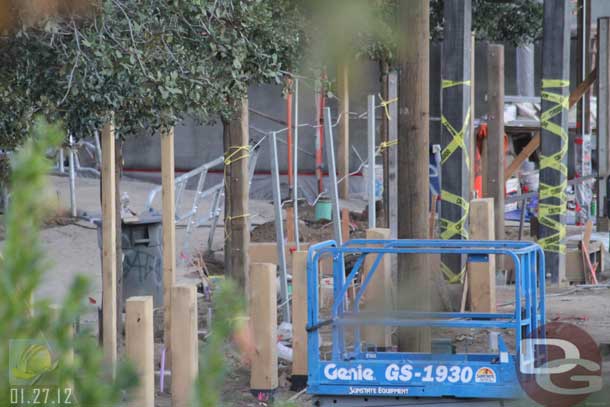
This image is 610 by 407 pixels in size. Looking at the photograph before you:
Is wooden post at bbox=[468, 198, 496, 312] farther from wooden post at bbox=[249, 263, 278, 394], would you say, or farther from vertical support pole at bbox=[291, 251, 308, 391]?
wooden post at bbox=[249, 263, 278, 394]

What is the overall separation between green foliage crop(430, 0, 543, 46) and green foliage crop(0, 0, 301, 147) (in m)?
12.6

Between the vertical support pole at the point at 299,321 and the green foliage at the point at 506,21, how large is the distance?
12152 millimetres

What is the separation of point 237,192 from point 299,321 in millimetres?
2098

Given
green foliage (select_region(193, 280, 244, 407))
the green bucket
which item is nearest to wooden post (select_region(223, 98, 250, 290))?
green foliage (select_region(193, 280, 244, 407))

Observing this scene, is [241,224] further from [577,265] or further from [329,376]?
[577,265]

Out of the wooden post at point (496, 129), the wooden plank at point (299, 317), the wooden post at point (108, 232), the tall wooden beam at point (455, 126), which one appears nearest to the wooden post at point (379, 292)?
the wooden plank at point (299, 317)

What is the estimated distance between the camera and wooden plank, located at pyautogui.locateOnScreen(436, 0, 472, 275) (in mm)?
Result: 11820

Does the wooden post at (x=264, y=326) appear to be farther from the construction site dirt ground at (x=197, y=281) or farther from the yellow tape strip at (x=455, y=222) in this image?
the yellow tape strip at (x=455, y=222)

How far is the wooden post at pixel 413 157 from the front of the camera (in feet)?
25.9

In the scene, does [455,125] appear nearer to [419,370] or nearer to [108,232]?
[108,232]

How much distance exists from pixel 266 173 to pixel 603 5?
31.7 feet

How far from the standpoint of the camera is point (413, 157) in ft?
26.3

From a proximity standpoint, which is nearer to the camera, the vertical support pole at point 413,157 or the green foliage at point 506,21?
the vertical support pole at point 413,157

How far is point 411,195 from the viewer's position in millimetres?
8062
